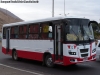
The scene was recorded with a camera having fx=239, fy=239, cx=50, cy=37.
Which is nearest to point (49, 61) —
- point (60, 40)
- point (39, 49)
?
point (39, 49)

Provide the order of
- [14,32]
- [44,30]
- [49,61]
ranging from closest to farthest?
[49,61] → [44,30] → [14,32]

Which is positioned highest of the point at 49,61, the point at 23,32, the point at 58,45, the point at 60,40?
the point at 23,32

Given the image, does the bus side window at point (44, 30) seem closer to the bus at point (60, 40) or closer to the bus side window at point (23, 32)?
the bus at point (60, 40)

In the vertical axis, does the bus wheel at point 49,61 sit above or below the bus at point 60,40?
below

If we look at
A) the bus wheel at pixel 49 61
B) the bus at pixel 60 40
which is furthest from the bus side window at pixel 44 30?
the bus wheel at pixel 49 61

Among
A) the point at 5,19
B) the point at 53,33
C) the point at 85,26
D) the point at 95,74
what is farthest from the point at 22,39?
the point at 5,19

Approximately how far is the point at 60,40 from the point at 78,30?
117 cm

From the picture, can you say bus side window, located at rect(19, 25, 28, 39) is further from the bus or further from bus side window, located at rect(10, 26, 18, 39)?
bus side window, located at rect(10, 26, 18, 39)

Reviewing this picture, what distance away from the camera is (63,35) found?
43.8 ft

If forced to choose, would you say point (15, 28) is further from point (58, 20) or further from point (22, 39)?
point (58, 20)

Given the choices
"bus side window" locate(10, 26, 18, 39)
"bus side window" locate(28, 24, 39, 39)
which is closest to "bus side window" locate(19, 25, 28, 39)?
"bus side window" locate(28, 24, 39, 39)

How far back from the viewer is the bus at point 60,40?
13148mm

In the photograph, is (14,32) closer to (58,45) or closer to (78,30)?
(58,45)

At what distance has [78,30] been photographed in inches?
535
